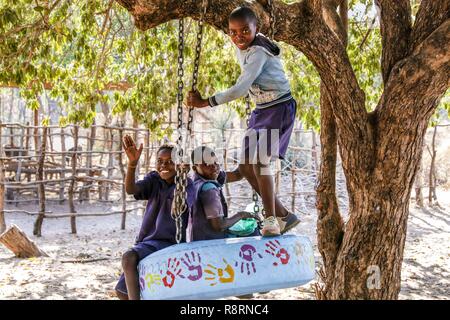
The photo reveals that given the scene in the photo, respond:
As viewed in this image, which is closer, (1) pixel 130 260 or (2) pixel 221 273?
(2) pixel 221 273

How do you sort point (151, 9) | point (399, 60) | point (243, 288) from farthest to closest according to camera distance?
1. point (399, 60)
2. point (151, 9)
3. point (243, 288)

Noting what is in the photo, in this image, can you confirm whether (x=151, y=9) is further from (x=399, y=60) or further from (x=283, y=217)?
(x=399, y=60)

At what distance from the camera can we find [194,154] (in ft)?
12.2

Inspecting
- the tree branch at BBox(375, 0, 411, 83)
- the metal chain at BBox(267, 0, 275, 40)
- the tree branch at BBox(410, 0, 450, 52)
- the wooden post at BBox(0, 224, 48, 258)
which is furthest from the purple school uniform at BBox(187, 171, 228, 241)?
the wooden post at BBox(0, 224, 48, 258)

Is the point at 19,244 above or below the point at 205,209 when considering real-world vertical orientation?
below

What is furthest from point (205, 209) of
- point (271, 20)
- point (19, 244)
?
point (19, 244)

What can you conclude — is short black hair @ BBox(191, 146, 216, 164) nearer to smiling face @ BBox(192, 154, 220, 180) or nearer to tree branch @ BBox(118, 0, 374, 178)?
smiling face @ BBox(192, 154, 220, 180)

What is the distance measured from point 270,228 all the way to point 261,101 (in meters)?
0.79

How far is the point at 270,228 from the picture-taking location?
3.39 meters

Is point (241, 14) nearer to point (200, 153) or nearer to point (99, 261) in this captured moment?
point (200, 153)

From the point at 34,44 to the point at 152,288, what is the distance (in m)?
3.61

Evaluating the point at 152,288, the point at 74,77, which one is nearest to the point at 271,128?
the point at 152,288

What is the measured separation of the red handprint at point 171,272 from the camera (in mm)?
3078

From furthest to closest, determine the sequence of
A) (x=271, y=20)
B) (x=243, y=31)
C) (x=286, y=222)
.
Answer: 1. (x=286, y=222)
2. (x=271, y=20)
3. (x=243, y=31)
